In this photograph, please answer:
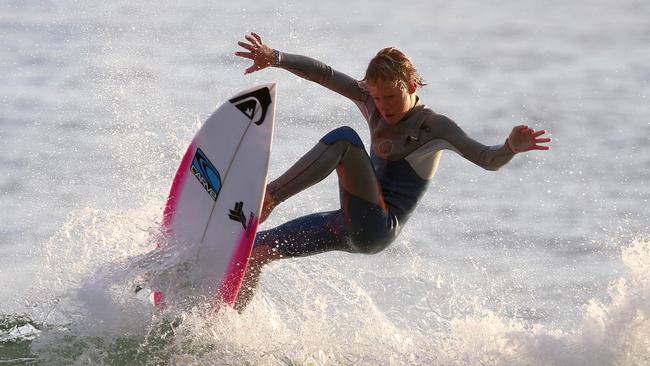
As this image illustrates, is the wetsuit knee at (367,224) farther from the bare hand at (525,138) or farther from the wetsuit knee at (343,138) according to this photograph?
the bare hand at (525,138)

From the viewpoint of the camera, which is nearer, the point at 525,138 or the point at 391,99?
the point at 525,138

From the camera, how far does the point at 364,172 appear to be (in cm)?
584

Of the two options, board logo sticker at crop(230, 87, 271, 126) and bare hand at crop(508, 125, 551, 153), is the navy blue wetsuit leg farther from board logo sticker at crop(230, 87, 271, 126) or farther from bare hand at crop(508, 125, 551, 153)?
bare hand at crop(508, 125, 551, 153)

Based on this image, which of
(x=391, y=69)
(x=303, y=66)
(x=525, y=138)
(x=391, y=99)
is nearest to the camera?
(x=525, y=138)

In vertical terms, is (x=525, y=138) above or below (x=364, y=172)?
above

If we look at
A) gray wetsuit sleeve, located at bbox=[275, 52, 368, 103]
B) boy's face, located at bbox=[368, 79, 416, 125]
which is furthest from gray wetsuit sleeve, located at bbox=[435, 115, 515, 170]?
gray wetsuit sleeve, located at bbox=[275, 52, 368, 103]

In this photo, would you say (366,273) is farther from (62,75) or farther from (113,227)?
(62,75)

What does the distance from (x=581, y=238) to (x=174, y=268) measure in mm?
5332

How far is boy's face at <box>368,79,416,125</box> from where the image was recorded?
5887 mm

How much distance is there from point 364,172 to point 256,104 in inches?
28.3

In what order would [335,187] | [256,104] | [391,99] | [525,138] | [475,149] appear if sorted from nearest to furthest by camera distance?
[525,138], [475,149], [391,99], [256,104], [335,187]

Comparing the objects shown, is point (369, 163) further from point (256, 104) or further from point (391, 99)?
point (256, 104)

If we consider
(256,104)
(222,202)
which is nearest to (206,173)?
(222,202)

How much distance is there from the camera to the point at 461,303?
859 cm
